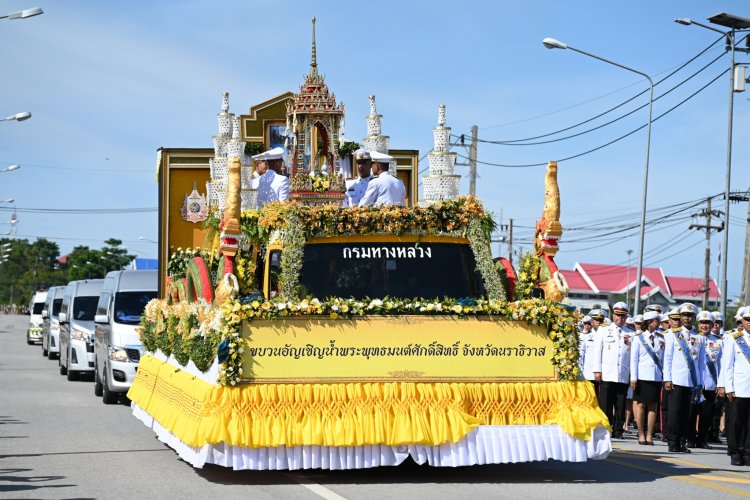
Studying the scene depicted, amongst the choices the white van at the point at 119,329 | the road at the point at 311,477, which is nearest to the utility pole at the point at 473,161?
the white van at the point at 119,329

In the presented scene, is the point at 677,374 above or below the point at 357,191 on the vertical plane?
below

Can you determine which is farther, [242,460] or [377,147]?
[377,147]

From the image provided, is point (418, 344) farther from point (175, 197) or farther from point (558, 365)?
point (175, 197)

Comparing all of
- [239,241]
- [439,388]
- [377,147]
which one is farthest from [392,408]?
[377,147]

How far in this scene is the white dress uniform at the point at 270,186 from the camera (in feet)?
45.5

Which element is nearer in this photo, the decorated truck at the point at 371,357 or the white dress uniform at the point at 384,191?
the decorated truck at the point at 371,357

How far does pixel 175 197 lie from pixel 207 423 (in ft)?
Answer: 23.3

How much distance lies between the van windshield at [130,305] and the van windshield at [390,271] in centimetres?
1006

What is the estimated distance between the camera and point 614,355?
696 inches

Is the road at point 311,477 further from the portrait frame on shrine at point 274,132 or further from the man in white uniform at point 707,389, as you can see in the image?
the portrait frame on shrine at point 274,132

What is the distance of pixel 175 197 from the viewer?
1688 centimetres

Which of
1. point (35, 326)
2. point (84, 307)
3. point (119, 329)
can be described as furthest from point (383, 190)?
point (35, 326)

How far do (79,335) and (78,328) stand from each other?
0.18 m

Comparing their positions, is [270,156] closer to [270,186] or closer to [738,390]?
[270,186]
